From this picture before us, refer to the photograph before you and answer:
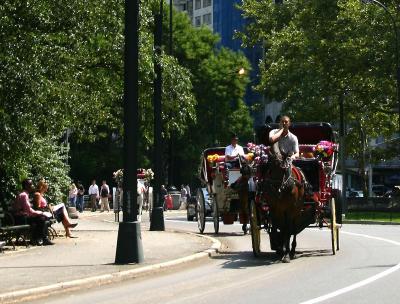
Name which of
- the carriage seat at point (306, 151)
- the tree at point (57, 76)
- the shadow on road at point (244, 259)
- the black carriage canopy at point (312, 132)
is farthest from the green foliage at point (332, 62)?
the shadow on road at point (244, 259)

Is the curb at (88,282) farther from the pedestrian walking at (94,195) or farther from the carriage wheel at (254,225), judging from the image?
the pedestrian walking at (94,195)

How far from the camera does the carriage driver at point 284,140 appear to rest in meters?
17.1

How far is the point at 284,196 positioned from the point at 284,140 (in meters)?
1.13

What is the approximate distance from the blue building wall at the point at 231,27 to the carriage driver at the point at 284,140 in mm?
101408

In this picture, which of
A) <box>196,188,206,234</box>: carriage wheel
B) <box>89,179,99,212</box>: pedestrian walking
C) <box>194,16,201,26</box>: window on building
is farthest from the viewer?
<box>194,16,201,26</box>: window on building

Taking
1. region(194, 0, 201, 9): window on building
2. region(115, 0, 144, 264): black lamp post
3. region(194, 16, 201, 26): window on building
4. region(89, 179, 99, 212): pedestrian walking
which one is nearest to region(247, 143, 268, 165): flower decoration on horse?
region(115, 0, 144, 264): black lamp post

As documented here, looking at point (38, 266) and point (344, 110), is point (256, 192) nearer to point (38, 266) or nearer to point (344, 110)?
point (38, 266)

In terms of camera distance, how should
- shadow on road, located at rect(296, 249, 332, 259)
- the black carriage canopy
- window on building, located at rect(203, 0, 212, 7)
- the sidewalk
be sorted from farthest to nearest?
window on building, located at rect(203, 0, 212, 7) < the black carriage canopy < shadow on road, located at rect(296, 249, 332, 259) < the sidewalk

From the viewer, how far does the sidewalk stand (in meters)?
14.7

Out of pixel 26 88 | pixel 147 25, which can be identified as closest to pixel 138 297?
pixel 26 88

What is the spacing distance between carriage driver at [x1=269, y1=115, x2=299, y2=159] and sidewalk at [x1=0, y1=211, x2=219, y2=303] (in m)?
2.73

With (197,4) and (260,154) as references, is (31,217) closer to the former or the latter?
(260,154)

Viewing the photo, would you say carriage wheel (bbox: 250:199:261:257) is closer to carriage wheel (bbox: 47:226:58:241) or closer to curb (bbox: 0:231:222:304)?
curb (bbox: 0:231:222:304)

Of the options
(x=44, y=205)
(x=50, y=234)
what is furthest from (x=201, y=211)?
(x=44, y=205)
